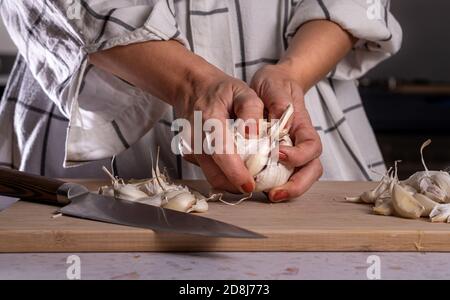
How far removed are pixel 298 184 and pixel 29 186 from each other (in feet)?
1.15

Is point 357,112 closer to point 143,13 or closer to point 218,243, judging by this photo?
point 143,13

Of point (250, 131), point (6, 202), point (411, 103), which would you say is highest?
point (250, 131)

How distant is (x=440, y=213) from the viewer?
915mm

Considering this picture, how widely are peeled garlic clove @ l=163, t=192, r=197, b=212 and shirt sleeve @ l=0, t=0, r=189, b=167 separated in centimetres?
24

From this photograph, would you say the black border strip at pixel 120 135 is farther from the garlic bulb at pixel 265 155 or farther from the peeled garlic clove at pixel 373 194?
the peeled garlic clove at pixel 373 194

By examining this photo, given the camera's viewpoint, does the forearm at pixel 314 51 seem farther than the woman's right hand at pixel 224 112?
Yes

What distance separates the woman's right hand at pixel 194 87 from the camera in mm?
979

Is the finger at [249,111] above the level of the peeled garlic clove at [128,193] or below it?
above

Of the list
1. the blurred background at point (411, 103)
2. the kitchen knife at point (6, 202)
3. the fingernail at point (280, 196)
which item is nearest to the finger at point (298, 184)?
the fingernail at point (280, 196)

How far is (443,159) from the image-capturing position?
2.67 m

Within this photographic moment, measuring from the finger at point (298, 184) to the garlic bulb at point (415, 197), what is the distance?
6cm

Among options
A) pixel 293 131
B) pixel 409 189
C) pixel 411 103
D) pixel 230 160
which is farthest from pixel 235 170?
pixel 411 103

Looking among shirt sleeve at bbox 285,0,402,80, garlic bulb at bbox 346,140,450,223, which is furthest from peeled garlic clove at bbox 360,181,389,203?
shirt sleeve at bbox 285,0,402,80

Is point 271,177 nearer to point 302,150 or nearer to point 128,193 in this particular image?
point 302,150
